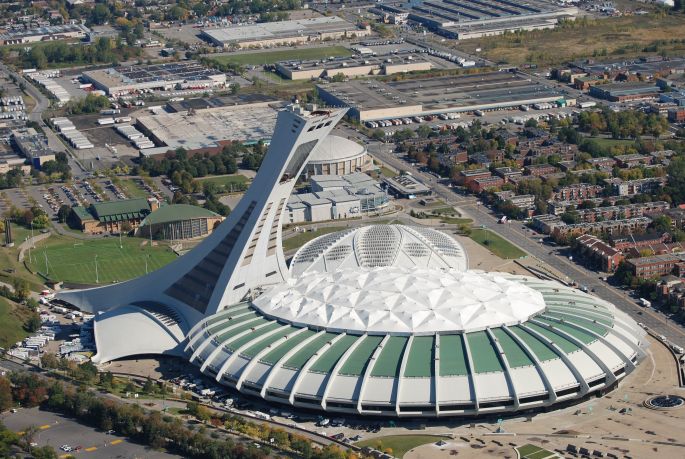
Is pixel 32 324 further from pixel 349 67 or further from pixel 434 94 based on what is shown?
pixel 349 67

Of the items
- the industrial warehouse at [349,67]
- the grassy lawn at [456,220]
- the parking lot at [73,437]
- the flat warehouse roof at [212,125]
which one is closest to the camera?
the parking lot at [73,437]

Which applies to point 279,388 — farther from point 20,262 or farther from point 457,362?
point 20,262

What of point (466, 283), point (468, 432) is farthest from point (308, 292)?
point (468, 432)

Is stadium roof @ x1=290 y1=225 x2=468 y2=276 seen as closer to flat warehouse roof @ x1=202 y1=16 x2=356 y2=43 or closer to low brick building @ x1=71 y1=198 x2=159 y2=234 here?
low brick building @ x1=71 y1=198 x2=159 y2=234

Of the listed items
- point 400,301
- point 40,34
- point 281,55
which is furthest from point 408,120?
point 40,34

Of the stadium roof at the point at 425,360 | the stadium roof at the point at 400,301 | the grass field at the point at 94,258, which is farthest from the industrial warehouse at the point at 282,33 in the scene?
the stadium roof at the point at 425,360

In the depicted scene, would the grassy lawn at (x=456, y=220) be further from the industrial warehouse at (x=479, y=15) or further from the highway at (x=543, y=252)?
the industrial warehouse at (x=479, y=15)
